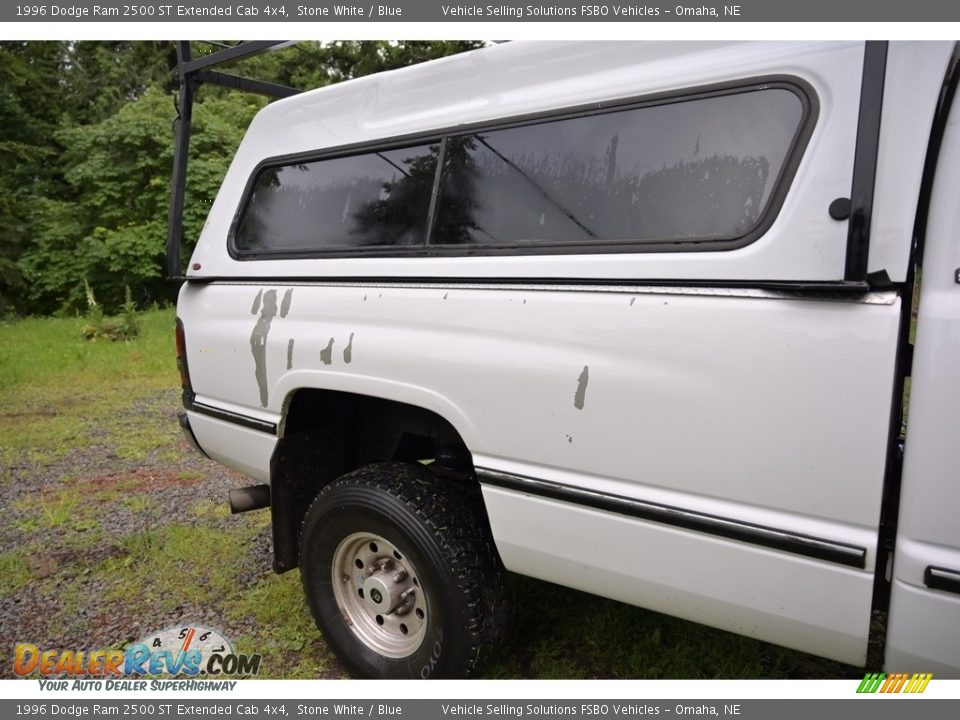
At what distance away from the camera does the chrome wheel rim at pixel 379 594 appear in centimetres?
232

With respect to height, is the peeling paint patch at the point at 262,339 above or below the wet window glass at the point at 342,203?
below

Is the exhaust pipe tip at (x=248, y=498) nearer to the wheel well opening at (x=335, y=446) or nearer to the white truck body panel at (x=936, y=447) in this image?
the wheel well opening at (x=335, y=446)

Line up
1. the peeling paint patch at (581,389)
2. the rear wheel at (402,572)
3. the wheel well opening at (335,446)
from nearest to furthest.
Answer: the peeling paint patch at (581,389)
the rear wheel at (402,572)
the wheel well opening at (335,446)

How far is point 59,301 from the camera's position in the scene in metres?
15.6

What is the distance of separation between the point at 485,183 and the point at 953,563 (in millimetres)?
1641

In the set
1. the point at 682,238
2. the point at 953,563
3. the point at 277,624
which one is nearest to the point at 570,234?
the point at 682,238

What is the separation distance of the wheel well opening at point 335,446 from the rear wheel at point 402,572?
161 mm

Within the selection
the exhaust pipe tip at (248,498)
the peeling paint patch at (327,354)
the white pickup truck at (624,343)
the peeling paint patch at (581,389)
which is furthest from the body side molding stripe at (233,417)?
the peeling paint patch at (581,389)

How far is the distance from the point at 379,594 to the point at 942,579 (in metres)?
1.70

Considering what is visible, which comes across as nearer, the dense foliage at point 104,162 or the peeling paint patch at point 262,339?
the peeling paint patch at point 262,339

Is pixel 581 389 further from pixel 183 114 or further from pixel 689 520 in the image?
pixel 183 114

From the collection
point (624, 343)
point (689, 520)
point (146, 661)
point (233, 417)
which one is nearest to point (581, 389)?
point (624, 343)

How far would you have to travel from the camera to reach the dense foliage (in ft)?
44.4

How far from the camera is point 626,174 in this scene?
1878mm
